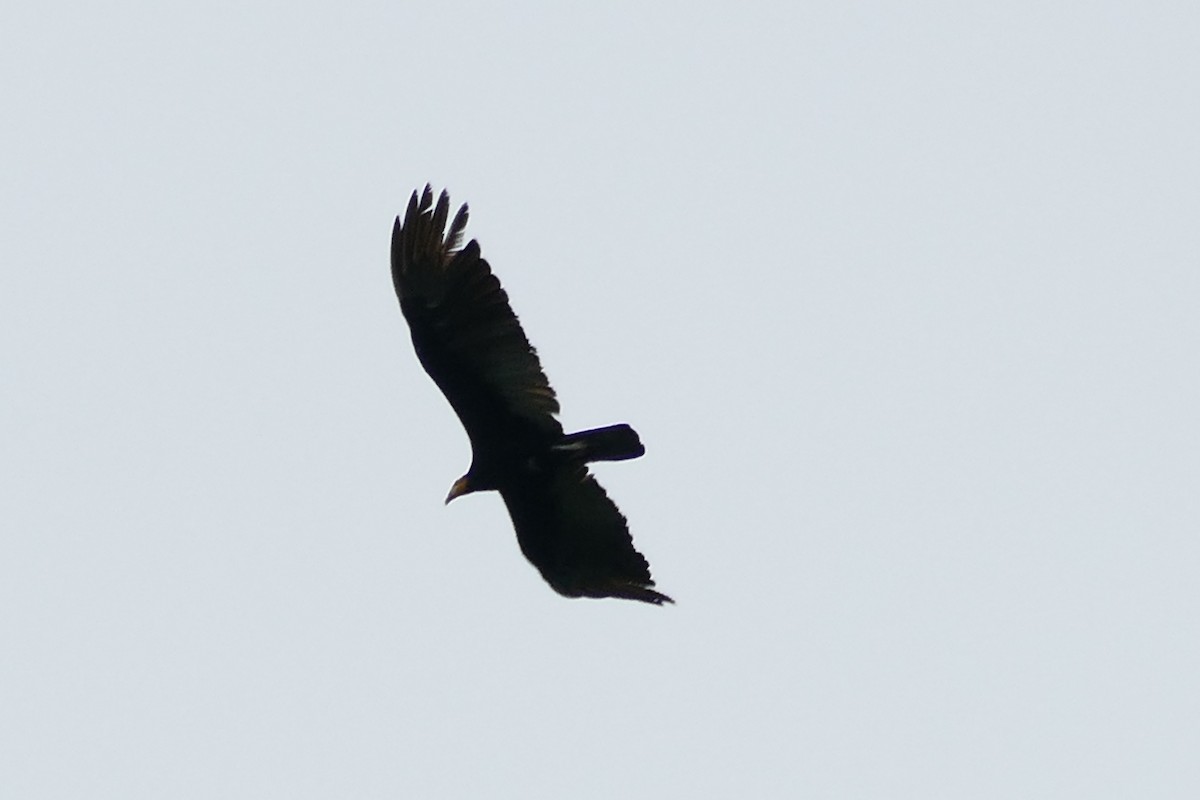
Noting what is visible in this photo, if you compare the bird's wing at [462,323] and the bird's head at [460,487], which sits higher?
the bird's wing at [462,323]

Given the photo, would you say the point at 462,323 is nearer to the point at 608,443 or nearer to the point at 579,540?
the point at 608,443

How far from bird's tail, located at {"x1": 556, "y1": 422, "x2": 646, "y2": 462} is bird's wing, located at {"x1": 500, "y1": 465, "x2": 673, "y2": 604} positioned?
→ 39cm

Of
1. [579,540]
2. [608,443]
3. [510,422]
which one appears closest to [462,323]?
[510,422]

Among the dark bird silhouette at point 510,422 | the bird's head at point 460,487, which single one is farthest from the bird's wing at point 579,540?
the bird's head at point 460,487

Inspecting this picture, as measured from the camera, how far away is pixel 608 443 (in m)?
14.4

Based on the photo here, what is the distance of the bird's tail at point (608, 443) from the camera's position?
14312mm

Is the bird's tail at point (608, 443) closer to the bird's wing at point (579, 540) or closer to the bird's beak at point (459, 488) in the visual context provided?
the bird's wing at point (579, 540)

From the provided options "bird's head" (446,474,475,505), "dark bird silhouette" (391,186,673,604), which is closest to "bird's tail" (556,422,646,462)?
"dark bird silhouette" (391,186,673,604)

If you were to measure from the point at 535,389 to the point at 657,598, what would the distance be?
182cm

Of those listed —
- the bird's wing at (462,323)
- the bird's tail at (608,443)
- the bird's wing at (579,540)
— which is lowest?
the bird's wing at (579,540)

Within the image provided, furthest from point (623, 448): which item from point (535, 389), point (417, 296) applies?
point (417, 296)

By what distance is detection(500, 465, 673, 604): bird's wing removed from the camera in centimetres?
1488

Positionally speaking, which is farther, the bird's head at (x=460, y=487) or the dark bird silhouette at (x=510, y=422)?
the bird's head at (x=460, y=487)

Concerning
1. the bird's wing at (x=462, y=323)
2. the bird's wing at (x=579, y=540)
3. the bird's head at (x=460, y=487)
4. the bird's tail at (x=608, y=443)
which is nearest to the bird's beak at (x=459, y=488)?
the bird's head at (x=460, y=487)
